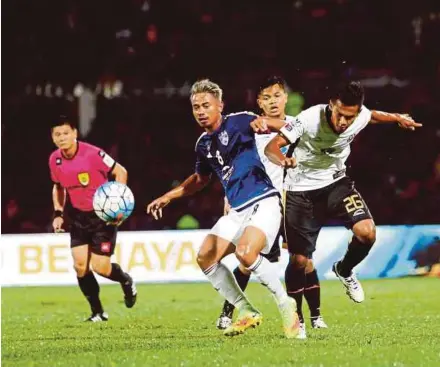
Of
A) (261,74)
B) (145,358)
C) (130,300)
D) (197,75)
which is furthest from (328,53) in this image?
(145,358)

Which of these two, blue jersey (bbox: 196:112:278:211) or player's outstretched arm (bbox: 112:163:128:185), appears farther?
player's outstretched arm (bbox: 112:163:128:185)

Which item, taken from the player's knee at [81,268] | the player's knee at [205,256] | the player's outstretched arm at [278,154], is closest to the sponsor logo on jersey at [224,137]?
the player's outstretched arm at [278,154]

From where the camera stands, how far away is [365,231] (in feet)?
23.8

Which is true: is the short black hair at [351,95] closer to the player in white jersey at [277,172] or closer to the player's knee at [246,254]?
the player in white jersey at [277,172]

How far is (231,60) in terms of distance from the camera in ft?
58.7

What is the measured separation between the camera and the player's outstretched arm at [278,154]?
6.10m

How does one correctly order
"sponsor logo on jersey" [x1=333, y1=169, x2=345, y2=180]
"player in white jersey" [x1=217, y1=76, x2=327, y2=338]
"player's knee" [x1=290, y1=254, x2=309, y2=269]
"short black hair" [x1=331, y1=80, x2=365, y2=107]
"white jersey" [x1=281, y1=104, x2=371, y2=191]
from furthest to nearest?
"player in white jersey" [x1=217, y1=76, x2=327, y2=338], "sponsor logo on jersey" [x1=333, y1=169, x2=345, y2=180], "player's knee" [x1=290, y1=254, x2=309, y2=269], "white jersey" [x1=281, y1=104, x2=371, y2=191], "short black hair" [x1=331, y1=80, x2=365, y2=107]

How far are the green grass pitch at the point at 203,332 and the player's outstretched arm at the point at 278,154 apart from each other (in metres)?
1.14

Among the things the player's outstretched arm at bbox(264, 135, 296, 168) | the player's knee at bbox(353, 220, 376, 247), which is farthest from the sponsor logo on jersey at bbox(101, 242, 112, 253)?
the player's outstretched arm at bbox(264, 135, 296, 168)

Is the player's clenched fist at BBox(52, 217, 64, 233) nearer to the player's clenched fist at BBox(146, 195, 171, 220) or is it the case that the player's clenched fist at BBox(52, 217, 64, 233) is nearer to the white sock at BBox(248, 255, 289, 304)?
the player's clenched fist at BBox(146, 195, 171, 220)

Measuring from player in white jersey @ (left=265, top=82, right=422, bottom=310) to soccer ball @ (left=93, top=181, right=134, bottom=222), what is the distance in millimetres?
1880

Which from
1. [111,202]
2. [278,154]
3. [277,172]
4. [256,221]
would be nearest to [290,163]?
[278,154]

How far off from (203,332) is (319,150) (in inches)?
66.7

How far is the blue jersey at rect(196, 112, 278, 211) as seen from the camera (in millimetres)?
6848
